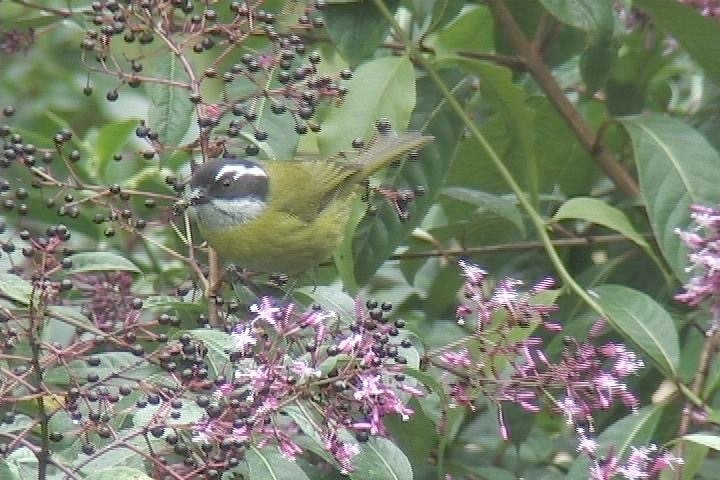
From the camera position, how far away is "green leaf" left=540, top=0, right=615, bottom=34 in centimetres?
316

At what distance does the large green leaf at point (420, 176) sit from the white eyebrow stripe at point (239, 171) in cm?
28

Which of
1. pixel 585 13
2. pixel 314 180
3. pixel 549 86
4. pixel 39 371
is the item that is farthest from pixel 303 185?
pixel 39 371

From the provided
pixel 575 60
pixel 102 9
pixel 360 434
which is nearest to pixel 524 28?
pixel 575 60

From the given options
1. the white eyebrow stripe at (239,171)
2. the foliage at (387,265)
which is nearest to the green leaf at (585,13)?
the foliage at (387,265)

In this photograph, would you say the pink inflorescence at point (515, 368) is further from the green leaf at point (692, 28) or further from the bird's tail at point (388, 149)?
the green leaf at point (692, 28)

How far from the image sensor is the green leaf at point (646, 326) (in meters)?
2.94

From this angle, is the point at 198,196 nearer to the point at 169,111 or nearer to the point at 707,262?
the point at 169,111

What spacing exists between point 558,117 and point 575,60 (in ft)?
1.76

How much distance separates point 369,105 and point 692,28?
0.87 metres

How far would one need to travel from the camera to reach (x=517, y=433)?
3244 millimetres

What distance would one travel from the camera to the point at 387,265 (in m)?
3.71

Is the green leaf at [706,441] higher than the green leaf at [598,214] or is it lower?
higher

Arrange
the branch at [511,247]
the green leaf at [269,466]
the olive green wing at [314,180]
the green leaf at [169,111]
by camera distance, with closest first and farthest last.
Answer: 1. the green leaf at [269,466]
2. the green leaf at [169,111]
3. the olive green wing at [314,180]
4. the branch at [511,247]

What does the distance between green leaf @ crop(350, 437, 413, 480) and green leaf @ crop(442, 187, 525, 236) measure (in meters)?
0.93
